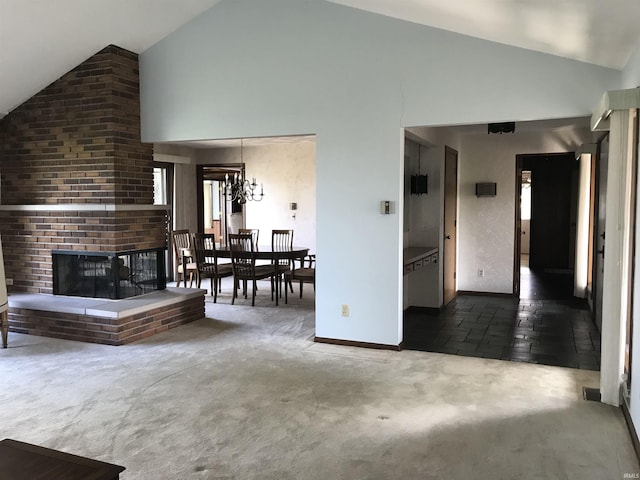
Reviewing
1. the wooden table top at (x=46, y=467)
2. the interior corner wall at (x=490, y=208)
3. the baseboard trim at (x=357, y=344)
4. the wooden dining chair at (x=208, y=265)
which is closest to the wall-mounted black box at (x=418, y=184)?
the interior corner wall at (x=490, y=208)

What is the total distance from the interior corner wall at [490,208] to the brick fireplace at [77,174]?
14.0 feet

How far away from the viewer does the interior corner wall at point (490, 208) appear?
738cm

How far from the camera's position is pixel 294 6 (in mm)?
4836

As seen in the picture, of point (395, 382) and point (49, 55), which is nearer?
point (395, 382)

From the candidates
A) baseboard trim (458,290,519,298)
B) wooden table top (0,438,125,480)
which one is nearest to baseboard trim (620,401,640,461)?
wooden table top (0,438,125,480)

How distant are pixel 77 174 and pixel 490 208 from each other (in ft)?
17.7

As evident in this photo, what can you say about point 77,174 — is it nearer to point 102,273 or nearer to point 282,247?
point 102,273

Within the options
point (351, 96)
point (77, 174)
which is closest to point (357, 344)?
point (351, 96)

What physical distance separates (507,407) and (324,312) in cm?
Answer: 197

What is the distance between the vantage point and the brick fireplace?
5.34 meters

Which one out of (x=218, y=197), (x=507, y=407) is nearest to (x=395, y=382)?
(x=507, y=407)

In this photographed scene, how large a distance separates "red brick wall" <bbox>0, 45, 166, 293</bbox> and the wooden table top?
3595 mm

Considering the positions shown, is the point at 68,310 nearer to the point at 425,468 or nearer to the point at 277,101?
the point at 277,101

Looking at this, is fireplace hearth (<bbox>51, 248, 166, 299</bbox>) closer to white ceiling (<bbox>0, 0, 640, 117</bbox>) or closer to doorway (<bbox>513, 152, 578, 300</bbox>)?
white ceiling (<bbox>0, 0, 640, 117</bbox>)
